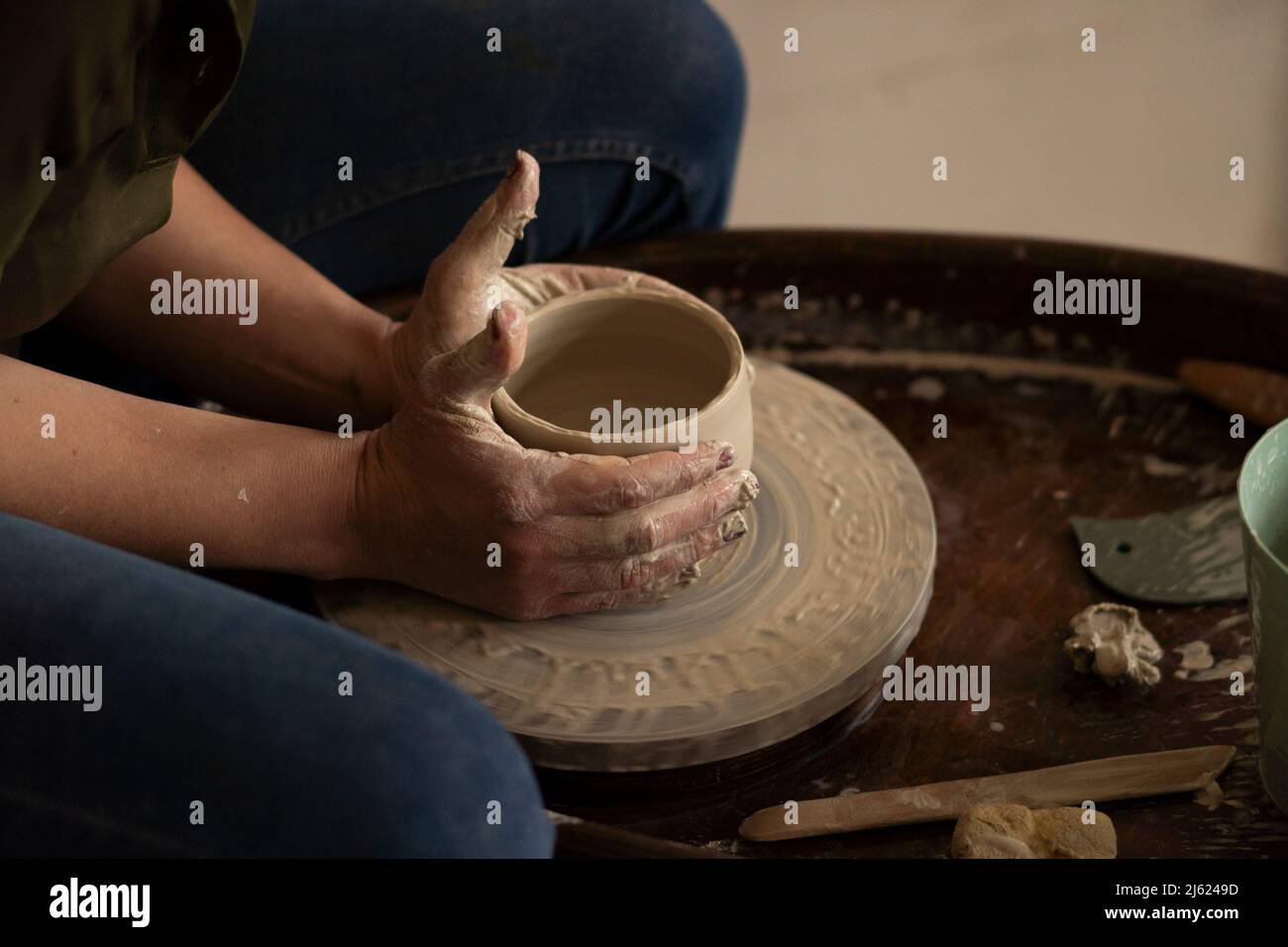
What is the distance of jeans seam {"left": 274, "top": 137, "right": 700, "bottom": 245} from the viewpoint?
4.85ft

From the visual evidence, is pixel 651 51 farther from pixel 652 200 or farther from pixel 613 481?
pixel 613 481

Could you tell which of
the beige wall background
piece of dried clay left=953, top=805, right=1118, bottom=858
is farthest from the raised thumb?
the beige wall background

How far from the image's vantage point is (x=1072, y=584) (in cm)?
125

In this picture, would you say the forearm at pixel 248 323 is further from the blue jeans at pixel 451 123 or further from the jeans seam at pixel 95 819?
the jeans seam at pixel 95 819

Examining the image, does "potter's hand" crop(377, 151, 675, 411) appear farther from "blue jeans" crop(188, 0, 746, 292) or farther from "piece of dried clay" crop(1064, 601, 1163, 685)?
"piece of dried clay" crop(1064, 601, 1163, 685)

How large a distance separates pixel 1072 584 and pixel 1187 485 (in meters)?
0.21

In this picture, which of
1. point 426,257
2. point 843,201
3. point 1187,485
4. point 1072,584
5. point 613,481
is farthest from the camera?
point 843,201

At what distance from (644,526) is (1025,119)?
2.46 m

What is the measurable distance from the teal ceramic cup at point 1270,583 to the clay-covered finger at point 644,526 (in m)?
0.40

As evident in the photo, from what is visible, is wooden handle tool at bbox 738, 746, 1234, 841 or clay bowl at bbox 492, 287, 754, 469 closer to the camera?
wooden handle tool at bbox 738, 746, 1234, 841

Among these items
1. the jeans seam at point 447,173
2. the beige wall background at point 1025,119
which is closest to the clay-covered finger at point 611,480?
the jeans seam at point 447,173

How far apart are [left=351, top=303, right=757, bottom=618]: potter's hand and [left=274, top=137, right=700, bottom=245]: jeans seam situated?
451mm
